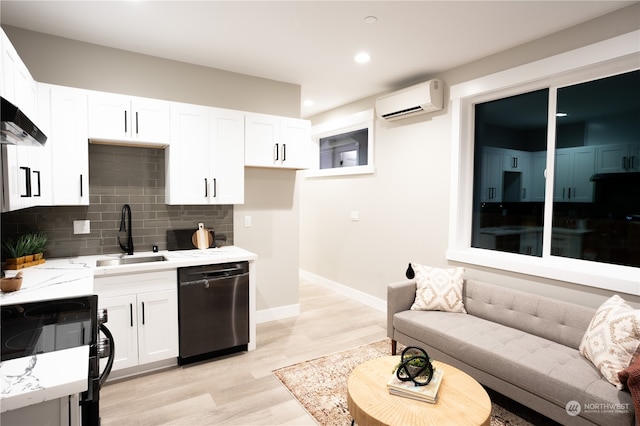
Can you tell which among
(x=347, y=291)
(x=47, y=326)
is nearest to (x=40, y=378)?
(x=47, y=326)

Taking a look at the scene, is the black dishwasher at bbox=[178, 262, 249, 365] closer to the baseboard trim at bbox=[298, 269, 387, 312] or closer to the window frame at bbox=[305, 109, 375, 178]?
the baseboard trim at bbox=[298, 269, 387, 312]

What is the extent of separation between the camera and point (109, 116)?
2932mm

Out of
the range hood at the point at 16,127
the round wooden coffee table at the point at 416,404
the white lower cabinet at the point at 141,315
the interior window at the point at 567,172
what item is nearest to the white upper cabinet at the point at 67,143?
the white lower cabinet at the point at 141,315

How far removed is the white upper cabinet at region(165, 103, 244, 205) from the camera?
3260 millimetres

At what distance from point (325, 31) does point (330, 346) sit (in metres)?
2.85

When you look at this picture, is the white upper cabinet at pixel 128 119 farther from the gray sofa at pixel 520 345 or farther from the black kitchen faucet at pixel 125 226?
the gray sofa at pixel 520 345

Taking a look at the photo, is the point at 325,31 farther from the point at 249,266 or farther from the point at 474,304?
the point at 474,304

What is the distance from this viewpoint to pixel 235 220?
12.8 feet

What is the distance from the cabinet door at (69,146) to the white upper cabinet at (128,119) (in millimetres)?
87

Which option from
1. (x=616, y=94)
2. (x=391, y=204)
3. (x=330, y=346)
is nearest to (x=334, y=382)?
(x=330, y=346)

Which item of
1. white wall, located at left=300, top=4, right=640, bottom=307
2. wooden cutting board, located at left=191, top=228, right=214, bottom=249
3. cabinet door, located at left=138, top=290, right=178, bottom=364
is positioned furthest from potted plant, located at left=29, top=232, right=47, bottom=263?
white wall, located at left=300, top=4, right=640, bottom=307

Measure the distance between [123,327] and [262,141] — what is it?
212cm

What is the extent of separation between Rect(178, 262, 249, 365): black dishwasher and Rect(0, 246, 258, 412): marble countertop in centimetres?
11

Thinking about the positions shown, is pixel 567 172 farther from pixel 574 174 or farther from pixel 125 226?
pixel 125 226
